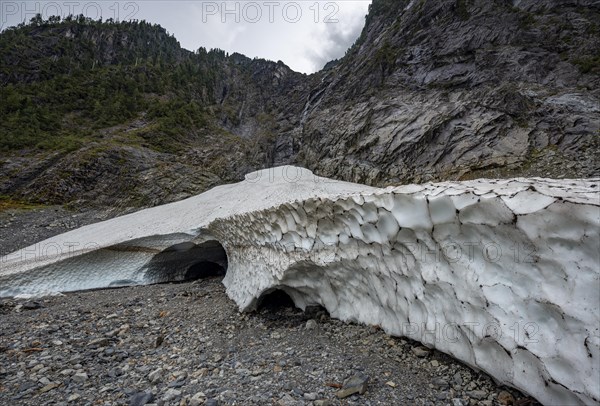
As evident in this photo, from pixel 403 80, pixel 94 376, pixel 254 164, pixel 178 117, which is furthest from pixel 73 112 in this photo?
pixel 94 376

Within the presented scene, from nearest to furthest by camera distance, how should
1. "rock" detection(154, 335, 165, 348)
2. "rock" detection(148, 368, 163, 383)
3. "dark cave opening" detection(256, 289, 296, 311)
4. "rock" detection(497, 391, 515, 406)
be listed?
"rock" detection(497, 391, 515, 406)
"rock" detection(148, 368, 163, 383)
"rock" detection(154, 335, 165, 348)
"dark cave opening" detection(256, 289, 296, 311)

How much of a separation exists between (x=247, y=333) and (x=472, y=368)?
3242 millimetres

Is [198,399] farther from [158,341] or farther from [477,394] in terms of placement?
[477,394]

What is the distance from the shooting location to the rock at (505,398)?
7.84ft

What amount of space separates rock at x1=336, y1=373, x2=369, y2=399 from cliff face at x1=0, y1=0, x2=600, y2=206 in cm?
1838

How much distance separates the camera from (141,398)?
3277 mm

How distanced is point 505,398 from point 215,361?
125 inches

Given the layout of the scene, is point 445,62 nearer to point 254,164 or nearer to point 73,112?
point 254,164

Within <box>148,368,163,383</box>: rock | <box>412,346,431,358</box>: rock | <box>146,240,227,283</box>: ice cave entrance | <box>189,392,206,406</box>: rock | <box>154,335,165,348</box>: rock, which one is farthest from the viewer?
<box>146,240,227,283</box>: ice cave entrance

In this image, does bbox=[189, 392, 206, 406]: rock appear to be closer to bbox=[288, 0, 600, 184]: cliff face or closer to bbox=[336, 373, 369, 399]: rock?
bbox=[336, 373, 369, 399]: rock

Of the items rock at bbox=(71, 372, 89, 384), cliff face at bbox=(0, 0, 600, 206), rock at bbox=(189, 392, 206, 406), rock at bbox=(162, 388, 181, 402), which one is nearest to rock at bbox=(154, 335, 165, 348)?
rock at bbox=(71, 372, 89, 384)

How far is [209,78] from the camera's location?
214ft

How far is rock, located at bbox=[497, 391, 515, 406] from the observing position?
239cm

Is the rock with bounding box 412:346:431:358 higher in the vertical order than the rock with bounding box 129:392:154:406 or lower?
higher
